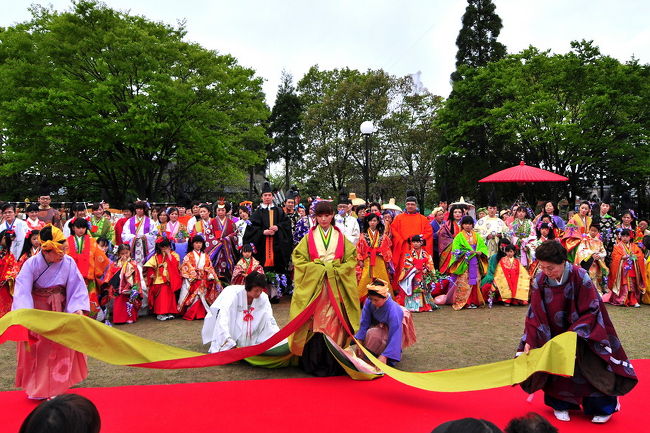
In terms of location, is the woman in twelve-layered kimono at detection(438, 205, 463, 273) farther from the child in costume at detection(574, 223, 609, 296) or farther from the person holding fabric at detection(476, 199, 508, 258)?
the child in costume at detection(574, 223, 609, 296)

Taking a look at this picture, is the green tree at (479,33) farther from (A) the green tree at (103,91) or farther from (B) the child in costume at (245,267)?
(B) the child in costume at (245,267)

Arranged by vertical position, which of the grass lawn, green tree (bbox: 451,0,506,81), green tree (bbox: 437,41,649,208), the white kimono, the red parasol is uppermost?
green tree (bbox: 451,0,506,81)

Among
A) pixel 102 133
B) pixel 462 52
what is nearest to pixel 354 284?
pixel 102 133

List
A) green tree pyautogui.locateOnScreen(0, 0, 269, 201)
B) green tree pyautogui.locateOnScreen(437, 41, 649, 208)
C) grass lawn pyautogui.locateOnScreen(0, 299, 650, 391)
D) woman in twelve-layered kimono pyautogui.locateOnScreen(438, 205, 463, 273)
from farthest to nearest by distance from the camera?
green tree pyautogui.locateOnScreen(437, 41, 649, 208) → green tree pyautogui.locateOnScreen(0, 0, 269, 201) → woman in twelve-layered kimono pyautogui.locateOnScreen(438, 205, 463, 273) → grass lawn pyautogui.locateOnScreen(0, 299, 650, 391)

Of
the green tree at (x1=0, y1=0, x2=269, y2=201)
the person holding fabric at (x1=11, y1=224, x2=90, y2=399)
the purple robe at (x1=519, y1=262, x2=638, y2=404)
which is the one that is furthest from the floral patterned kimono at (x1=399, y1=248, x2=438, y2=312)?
the green tree at (x1=0, y1=0, x2=269, y2=201)

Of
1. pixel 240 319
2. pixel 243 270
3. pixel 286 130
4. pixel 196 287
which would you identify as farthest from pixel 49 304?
pixel 286 130

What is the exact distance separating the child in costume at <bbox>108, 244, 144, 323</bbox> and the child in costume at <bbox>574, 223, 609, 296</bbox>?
7.11 metres

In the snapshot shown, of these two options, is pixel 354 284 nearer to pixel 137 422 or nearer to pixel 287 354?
pixel 287 354

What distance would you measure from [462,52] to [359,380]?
1018 inches

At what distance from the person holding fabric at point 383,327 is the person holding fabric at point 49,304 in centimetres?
253

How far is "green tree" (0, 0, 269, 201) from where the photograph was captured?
55.5 ft

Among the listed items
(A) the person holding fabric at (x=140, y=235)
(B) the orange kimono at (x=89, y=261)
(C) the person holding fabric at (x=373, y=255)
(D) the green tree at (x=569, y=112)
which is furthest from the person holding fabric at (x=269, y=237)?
(D) the green tree at (x=569, y=112)

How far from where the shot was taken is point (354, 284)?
5.20 metres

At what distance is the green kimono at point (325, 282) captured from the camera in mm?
4938
